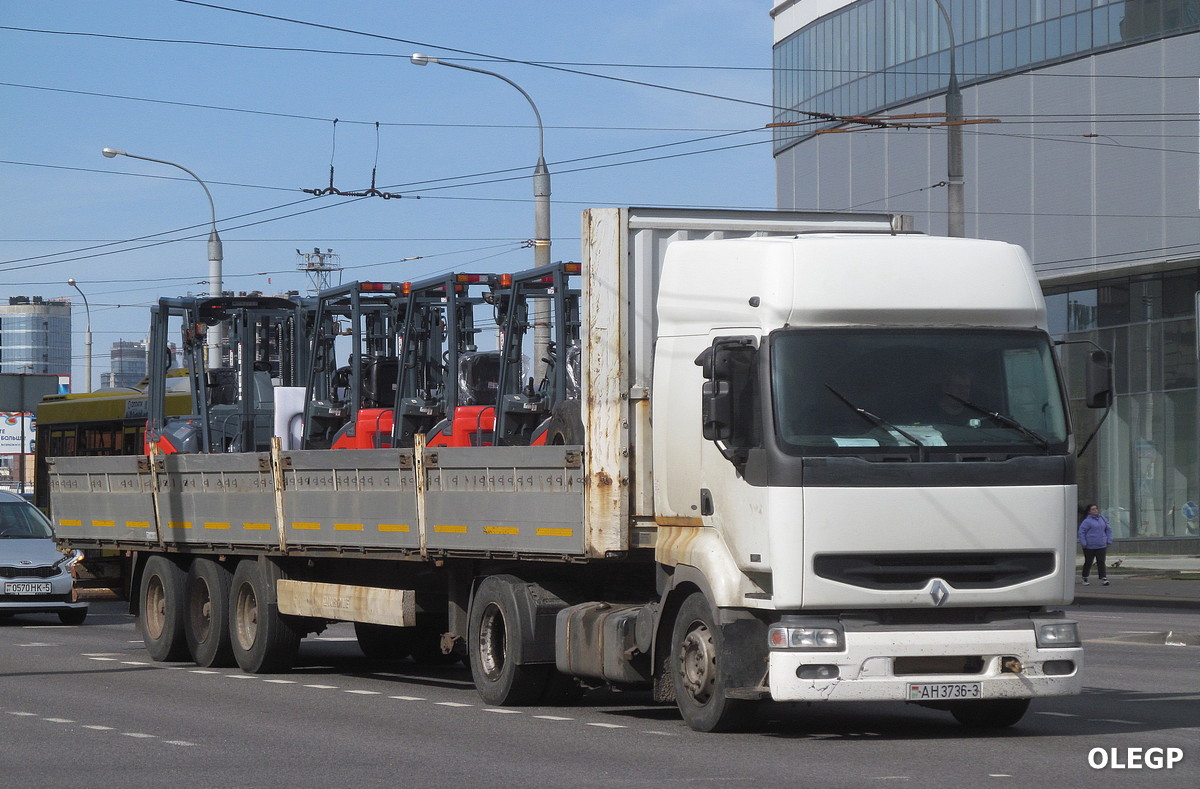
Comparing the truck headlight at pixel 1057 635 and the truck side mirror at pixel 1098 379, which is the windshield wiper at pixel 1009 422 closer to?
the truck side mirror at pixel 1098 379

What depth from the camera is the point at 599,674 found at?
11578mm

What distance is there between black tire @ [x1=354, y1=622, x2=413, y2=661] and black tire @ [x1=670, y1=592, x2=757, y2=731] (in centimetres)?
600

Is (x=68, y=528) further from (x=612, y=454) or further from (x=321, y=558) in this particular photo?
(x=612, y=454)

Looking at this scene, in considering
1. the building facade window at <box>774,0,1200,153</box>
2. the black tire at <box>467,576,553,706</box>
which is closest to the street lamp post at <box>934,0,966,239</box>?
the black tire at <box>467,576,553,706</box>

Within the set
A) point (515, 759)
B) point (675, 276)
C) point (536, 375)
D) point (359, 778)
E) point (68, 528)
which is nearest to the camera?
point (359, 778)

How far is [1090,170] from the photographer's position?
150 ft

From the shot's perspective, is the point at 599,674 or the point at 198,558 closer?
the point at 599,674

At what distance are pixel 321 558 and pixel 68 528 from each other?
17.6ft

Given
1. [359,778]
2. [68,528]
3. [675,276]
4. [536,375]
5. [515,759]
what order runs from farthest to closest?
1. [68,528]
2. [536,375]
3. [675,276]
4. [515,759]
5. [359,778]

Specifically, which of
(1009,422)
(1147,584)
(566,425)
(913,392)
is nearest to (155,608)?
(566,425)

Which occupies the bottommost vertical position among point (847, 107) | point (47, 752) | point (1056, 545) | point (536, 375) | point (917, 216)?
point (47, 752)

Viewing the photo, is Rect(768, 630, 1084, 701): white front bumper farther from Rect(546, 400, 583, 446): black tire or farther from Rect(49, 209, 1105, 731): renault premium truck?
Rect(546, 400, 583, 446): black tire

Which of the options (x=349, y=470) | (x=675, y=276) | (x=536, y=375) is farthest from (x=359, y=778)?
(x=536, y=375)

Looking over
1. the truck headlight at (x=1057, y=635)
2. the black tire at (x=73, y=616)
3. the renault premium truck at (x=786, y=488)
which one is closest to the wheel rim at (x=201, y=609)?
the renault premium truck at (x=786, y=488)
